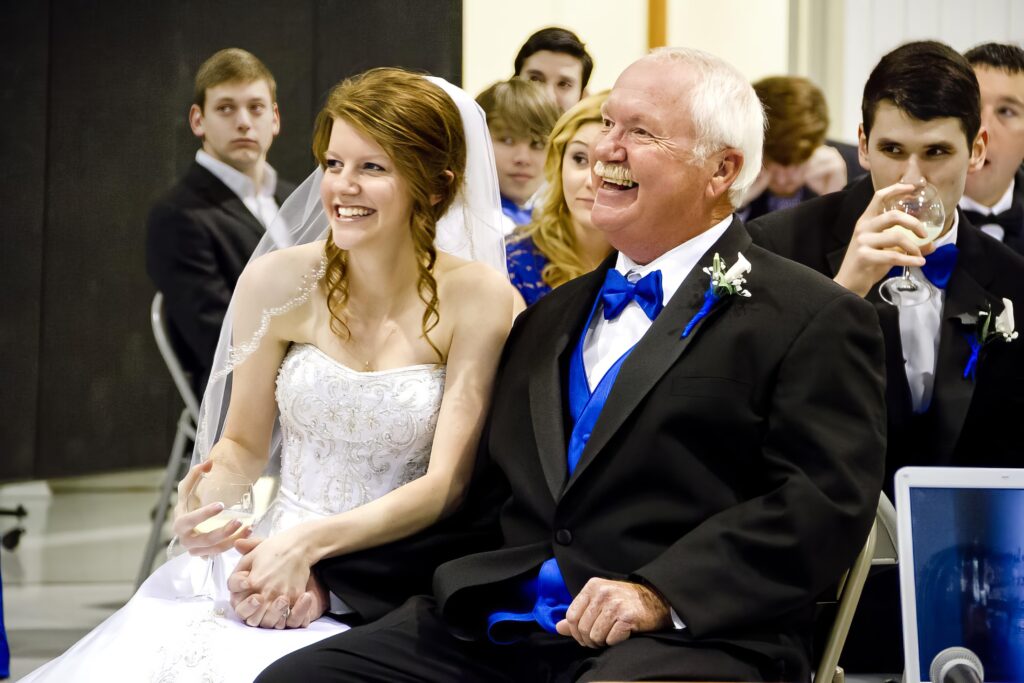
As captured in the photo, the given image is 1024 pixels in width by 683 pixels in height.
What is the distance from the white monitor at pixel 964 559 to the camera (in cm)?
263

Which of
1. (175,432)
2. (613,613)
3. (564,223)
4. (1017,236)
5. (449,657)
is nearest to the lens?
(613,613)

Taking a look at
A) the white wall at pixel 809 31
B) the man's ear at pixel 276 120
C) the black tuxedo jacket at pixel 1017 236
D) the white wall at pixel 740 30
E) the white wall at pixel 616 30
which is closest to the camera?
the black tuxedo jacket at pixel 1017 236

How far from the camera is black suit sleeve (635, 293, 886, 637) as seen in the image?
2336 mm

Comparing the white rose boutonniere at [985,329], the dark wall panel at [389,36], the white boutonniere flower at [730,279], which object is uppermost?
the dark wall panel at [389,36]

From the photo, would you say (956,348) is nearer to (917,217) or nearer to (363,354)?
(917,217)

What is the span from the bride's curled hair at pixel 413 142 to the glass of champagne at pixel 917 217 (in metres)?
1.07

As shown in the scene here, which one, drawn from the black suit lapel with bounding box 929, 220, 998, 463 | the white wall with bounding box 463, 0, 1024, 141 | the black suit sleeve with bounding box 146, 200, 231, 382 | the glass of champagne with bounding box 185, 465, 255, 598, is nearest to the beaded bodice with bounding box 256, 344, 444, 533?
the glass of champagne with bounding box 185, 465, 255, 598

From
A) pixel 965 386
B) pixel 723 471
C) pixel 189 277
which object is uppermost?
pixel 189 277

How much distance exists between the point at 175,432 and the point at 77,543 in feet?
2.58

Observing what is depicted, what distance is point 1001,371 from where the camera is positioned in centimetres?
342

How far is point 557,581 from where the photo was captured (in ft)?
8.41

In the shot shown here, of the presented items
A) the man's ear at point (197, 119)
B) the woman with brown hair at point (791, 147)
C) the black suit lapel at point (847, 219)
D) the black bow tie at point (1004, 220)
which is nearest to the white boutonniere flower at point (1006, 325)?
the black suit lapel at point (847, 219)

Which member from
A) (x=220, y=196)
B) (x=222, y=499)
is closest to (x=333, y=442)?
(x=222, y=499)

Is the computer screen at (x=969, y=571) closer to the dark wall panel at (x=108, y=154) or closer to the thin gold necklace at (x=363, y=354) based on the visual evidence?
the thin gold necklace at (x=363, y=354)
